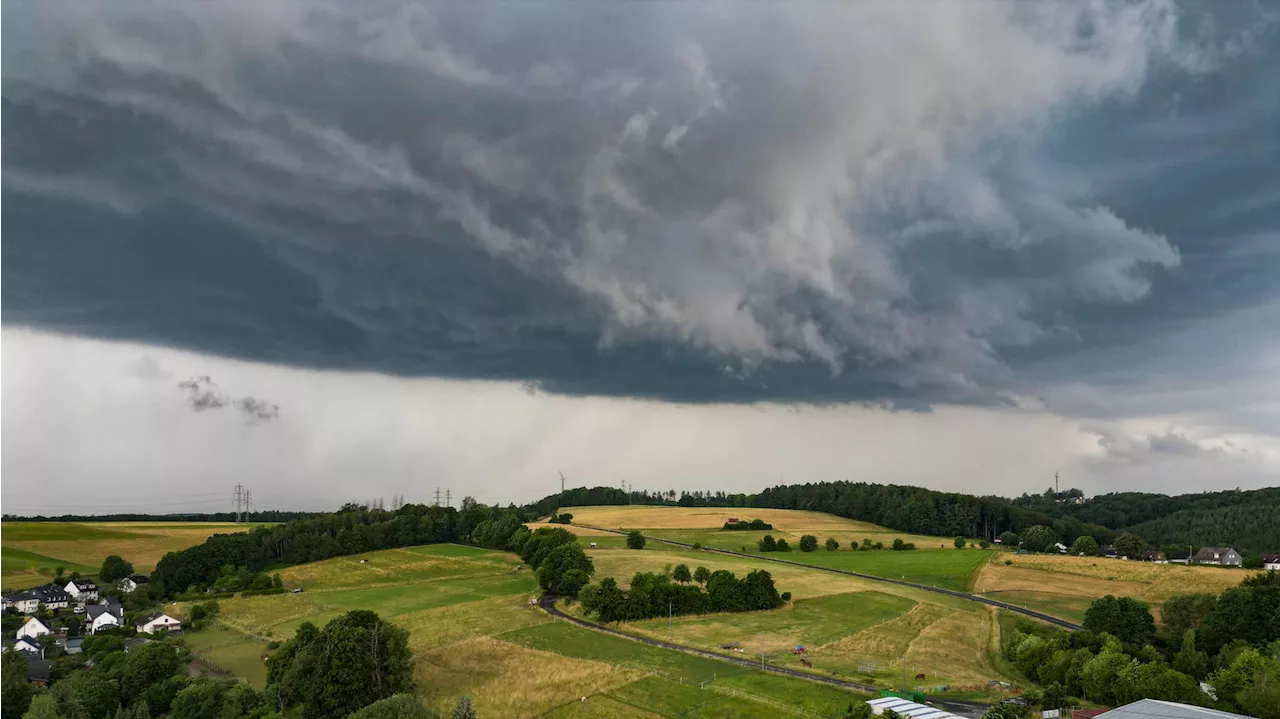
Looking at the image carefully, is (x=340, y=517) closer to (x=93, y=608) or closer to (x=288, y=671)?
(x=93, y=608)

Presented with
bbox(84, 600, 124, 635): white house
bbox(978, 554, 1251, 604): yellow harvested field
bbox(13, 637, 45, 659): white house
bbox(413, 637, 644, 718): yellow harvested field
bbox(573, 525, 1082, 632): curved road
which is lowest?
bbox(13, 637, 45, 659): white house

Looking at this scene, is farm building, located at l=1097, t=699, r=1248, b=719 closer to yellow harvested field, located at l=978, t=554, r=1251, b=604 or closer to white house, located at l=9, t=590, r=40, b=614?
yellow harvested field, located at l=978, t=554, r=1251, b=604

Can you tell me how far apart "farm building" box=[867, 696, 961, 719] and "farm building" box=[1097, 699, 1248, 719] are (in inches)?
484

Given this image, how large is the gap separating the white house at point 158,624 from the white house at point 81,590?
36403 millimetres

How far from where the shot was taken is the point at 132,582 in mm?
153875

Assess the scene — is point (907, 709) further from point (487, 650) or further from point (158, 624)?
point (158, 624)

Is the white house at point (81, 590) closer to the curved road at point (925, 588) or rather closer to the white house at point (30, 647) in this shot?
the white house at point (30, 647)

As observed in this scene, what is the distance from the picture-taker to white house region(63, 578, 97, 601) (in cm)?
14415

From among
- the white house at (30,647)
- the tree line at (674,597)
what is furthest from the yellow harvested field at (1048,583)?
the white house at (30,647)

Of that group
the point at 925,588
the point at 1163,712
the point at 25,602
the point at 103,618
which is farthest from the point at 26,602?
the point at 1163,712

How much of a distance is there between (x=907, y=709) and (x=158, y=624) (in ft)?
376

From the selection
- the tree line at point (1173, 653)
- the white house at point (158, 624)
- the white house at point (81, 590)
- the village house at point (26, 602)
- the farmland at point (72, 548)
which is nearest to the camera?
the tree line at point (1173, 653)

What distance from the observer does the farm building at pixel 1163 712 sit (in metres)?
56.7

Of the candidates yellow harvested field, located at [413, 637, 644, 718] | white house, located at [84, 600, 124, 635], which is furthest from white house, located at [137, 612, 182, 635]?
yellow harvested field, located at [413, 637, 644, 718]
